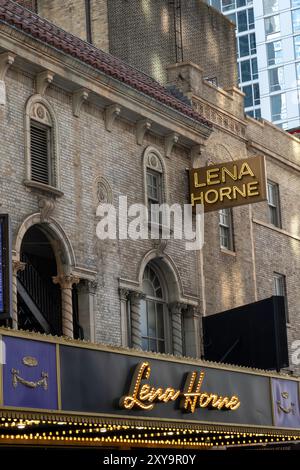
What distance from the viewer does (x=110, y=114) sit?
1145 inches

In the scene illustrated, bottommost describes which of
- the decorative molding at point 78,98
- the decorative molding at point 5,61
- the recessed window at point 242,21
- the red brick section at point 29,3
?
the decorative molding at point 5,61

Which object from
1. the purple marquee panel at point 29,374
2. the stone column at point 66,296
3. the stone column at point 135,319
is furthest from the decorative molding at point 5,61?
the purple marquee panel at point 29,374

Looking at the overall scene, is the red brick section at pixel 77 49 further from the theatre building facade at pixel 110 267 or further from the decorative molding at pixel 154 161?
the decorative molding at pixel 154 161

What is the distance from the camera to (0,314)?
22.4 m

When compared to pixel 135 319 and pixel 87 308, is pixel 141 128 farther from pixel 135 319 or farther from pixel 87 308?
pixel 87 308

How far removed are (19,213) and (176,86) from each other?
9937 mm

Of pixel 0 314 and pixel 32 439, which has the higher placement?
pixel 0 314

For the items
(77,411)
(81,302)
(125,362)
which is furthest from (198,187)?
(77,411)

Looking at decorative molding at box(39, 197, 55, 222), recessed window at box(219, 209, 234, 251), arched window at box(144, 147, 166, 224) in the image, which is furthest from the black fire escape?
recessed window at box(219, 209, 234, 251)

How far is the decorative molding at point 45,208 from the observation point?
86.0 feet

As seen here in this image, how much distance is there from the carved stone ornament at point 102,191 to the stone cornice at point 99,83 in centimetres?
191

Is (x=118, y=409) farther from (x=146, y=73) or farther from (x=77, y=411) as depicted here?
(x=146, y=73)

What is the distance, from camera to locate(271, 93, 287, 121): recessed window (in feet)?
366

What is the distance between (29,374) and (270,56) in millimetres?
94539
